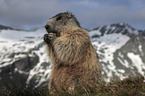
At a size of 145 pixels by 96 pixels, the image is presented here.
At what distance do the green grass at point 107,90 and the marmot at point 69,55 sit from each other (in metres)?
1.18

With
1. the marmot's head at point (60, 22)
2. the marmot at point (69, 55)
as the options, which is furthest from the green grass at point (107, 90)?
the marmot's head at point (60, 22)

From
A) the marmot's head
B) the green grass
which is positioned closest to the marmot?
the marmot's head

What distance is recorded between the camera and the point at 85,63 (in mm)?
7785

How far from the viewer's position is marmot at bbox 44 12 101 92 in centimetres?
752

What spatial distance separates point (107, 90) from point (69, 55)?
3.94 metres

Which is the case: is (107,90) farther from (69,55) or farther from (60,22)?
(60,22)

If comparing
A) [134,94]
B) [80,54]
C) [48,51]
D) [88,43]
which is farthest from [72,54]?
[134,94]

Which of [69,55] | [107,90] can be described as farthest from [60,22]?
[107,90]

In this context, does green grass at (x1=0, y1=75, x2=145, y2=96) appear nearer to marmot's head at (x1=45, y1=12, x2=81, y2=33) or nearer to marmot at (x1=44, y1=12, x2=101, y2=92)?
marmot at (x1=44, y1=12, x2=101, y2=92)

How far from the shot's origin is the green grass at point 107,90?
4129 mm

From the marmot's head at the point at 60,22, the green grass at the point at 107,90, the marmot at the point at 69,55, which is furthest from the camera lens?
the marmot's head at the point at 60,22

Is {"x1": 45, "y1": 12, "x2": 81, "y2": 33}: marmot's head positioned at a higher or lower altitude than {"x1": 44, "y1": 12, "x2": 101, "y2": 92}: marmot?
higher

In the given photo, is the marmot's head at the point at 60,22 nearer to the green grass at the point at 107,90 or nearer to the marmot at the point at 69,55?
the marmot at the point at 69,55

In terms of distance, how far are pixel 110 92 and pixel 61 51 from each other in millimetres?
4680
